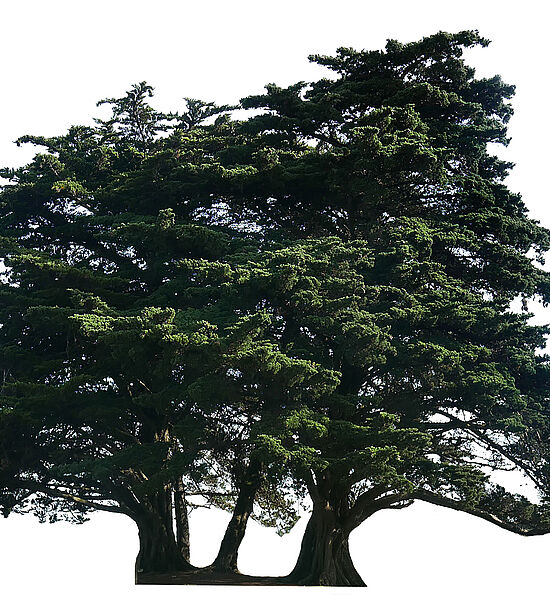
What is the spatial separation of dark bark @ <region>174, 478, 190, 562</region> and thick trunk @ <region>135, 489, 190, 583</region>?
426 millimetres

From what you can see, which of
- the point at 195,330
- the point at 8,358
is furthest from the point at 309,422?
the point at 8,358

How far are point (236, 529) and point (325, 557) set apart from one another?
2.64 m

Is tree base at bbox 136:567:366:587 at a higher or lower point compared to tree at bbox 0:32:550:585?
lower

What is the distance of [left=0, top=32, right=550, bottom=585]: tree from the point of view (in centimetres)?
1575

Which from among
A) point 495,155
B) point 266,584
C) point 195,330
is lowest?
point 266,584

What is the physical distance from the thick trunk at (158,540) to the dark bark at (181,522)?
426mm

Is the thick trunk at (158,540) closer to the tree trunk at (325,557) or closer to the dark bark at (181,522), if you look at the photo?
the dark bark at (181,522)

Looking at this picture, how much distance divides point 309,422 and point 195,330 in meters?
2.64

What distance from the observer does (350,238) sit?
1933 centimetres

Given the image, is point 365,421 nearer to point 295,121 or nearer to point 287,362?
point 287,362

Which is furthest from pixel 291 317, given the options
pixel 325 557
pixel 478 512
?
pixel 478 512

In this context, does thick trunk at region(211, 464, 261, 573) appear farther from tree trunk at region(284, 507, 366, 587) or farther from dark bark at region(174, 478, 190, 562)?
tree trunk at region(284, 507, 366, 587)

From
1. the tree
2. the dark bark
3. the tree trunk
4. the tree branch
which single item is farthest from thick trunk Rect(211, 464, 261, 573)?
the tree branch

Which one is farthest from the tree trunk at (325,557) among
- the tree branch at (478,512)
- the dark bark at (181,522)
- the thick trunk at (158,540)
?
the dark bark at (181,522)
